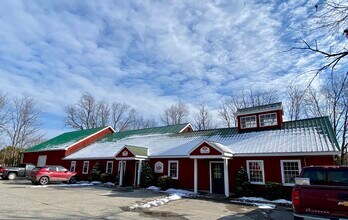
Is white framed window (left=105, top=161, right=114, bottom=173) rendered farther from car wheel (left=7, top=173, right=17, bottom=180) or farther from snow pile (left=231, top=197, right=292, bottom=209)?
snow pile (left=231, top=197, right=292, bottom=209)

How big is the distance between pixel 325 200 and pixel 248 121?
1358 cm

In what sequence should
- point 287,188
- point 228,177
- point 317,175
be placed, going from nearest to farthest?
point 317,175, point 287,188, point 228,177

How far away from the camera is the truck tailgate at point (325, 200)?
6.48m

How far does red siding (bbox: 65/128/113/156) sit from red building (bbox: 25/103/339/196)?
18.3ft

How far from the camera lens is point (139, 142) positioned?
25953 mm

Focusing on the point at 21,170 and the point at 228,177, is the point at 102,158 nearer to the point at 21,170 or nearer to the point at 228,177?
the point at 21,170

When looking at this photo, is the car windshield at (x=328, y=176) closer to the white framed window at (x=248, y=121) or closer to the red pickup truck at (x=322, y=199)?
the red pickup truck at (x=322, y=199)

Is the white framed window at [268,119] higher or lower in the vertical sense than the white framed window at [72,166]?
higher

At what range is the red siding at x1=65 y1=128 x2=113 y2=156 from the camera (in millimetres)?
29430

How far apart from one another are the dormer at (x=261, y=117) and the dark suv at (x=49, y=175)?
51.7 ft

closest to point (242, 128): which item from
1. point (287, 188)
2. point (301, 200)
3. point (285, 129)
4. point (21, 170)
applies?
point (285, 129)

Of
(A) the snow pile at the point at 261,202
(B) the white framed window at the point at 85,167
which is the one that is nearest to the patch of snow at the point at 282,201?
(A) the snow pile at the point at 261,202

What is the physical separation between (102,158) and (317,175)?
67.0 feet

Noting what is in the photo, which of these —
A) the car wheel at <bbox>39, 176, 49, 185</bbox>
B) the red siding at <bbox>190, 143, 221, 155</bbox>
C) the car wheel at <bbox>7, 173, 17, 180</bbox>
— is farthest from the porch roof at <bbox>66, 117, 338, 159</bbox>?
the car wheel at <bbox>7, 173, 17, 180</bbox>
